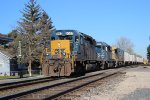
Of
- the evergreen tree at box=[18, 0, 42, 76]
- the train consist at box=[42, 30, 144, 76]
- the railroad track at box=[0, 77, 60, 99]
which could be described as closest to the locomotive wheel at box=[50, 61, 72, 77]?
the train consist at box=[42, 30, 144, 76]

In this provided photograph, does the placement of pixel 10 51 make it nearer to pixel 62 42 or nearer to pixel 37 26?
pixel 37 26

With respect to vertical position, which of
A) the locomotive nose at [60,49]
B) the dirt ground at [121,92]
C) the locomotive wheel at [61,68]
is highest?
the locomotive nose at [60,49]

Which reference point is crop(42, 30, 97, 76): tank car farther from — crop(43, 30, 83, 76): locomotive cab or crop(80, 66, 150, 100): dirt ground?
crop(80, 66, 150, 100): dirt ground

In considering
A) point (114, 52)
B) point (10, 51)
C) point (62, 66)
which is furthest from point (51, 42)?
point (10, 51)

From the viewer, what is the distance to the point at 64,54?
2706cm

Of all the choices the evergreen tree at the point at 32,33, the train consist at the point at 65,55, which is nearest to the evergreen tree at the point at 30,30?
the evergreen tree at the point at 32,33

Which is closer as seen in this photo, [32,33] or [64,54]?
[64,54]

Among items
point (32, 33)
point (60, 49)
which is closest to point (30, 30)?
point (32, 33)

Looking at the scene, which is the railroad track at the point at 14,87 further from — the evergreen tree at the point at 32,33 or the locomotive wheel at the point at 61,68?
the evergreen tree at the point at 32,33

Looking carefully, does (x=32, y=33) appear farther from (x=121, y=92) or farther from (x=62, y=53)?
(x=121, y=92)

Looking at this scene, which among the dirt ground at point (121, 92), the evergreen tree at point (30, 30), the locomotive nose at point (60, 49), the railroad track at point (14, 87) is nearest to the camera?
the dirt ground at point (121, 92)

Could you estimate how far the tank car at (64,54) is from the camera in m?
26.3

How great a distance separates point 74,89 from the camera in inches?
672

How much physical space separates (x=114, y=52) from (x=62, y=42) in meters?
30.8
